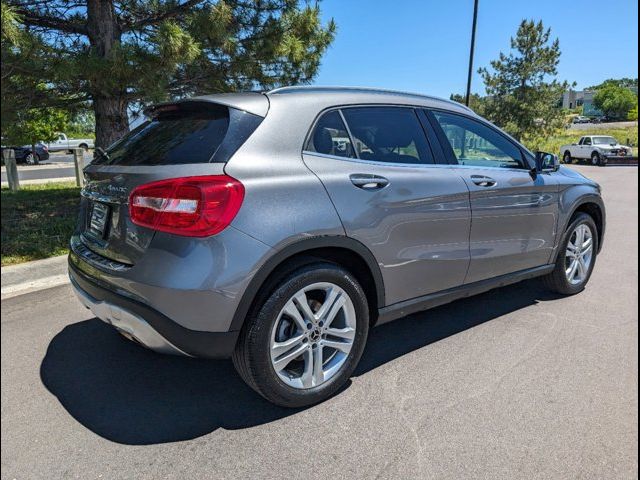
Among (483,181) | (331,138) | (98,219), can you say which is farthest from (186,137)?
(483,181)

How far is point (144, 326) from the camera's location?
7.64 ft

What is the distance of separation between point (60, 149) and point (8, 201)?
111 ft

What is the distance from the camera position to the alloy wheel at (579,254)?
4441 millimetres

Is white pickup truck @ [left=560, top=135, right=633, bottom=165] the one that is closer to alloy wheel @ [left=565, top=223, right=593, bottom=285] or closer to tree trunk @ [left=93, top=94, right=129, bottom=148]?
alloy wheel @ [left=565, top=223, right=593, bottom=285]

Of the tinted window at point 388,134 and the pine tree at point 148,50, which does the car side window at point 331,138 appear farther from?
the pine tree at point 148,50

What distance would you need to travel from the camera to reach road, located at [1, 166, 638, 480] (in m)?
2.24

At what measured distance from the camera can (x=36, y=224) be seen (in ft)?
21.6

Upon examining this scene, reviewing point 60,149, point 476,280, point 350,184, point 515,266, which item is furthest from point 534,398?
point 60,149

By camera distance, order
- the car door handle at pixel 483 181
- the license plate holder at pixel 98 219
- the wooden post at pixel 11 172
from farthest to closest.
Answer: the wooden post at pixel 11 172
the car door handle at pixel 483 181
the license plate holder at pixel 98 219

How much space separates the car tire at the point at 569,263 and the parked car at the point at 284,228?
3.66 ft

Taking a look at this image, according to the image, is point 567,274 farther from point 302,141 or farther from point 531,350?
point 302,141

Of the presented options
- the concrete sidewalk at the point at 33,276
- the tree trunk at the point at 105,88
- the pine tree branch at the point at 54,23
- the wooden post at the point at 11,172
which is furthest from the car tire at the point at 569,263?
the wooden post at the point at 11,172

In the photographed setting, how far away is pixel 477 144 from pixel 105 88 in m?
4.64

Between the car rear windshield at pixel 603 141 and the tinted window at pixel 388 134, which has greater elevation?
the car rear windshield at pixel 603 141
